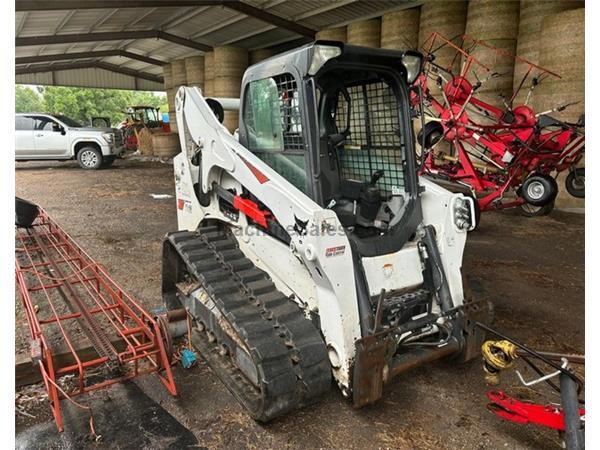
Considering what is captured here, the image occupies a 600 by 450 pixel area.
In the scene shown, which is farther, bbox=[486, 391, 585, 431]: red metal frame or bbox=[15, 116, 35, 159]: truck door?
bbox=[15, 116, 35, 159]: truck door

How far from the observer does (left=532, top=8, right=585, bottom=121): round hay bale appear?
767 cm

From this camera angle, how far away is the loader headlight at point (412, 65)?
117 inches

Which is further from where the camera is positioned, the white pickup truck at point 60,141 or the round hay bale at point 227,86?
the round hay bale at point 227,86

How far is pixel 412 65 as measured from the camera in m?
3.03

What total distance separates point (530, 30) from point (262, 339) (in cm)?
906

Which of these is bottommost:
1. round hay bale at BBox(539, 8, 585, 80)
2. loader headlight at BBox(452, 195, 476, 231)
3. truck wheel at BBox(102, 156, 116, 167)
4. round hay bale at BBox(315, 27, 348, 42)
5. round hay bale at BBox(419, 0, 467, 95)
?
loader headlight at BBox(452, 195, 476, 231)

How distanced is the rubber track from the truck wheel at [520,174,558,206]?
5.58 metres

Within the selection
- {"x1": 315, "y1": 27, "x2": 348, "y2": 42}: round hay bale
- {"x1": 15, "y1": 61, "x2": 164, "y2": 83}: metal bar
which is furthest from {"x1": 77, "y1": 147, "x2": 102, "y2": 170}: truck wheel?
{"x1": 15, "y1": 61, "x2": 164, "y2": 83}: metal bar

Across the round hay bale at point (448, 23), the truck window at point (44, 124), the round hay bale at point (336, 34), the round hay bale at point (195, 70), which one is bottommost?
the truck window at point (44, 124)

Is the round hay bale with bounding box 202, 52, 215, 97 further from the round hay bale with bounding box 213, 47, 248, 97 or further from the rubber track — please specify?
the rubber track

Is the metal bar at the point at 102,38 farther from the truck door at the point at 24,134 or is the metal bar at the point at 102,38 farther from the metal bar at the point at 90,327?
the metal bar at the point at 90,327

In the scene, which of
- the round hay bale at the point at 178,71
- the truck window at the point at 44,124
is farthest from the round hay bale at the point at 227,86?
the truck window at the point at 44,124

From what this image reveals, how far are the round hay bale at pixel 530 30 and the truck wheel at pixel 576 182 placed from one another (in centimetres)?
207

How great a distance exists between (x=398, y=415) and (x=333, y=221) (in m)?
1.27
